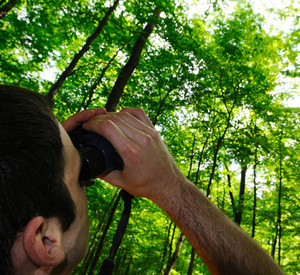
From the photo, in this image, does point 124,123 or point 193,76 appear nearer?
point 124,123

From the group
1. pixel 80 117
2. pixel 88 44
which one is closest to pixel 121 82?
pixel 88 44

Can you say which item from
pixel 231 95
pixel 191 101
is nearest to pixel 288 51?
pixel 231 95

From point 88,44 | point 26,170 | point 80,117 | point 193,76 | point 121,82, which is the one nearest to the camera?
point 26,170

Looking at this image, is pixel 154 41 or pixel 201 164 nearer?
pixel 154 41

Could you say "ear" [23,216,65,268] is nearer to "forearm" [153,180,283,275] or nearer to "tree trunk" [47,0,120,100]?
"forearm" [153,180,283,275]

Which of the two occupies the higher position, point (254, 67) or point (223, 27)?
point (223, 27)

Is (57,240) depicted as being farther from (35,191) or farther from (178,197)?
(178,197)

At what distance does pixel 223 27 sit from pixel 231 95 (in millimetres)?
3162

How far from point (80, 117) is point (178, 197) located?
0.69 meters

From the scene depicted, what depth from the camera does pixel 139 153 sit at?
3.40 feet

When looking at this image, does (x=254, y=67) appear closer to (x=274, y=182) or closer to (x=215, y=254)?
(x=274, y=182)

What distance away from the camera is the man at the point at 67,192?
30.8 inches

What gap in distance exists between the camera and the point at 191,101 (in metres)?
11.6

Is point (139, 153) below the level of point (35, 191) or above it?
above
